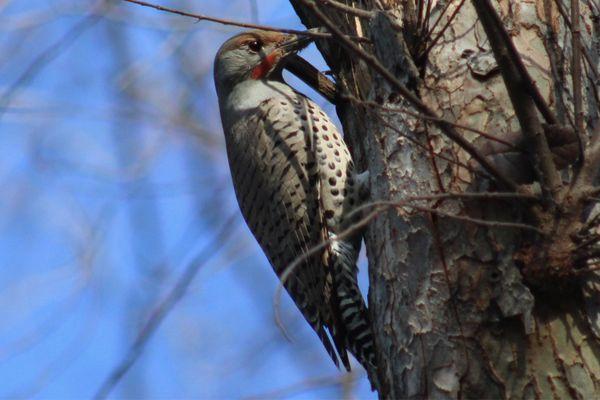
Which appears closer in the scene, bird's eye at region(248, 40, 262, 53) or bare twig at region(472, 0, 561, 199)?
bare twig at region(472, 0, 561, 199)

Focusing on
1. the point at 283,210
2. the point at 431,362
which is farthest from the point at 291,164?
the point at 431,362

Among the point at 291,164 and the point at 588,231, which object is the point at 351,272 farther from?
the point at 588,231

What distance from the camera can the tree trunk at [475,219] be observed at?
98.6 inches

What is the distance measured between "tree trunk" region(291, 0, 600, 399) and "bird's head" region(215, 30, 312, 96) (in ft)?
4.38

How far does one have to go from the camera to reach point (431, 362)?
2.74 m

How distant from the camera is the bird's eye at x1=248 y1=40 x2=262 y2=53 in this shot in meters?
4.91

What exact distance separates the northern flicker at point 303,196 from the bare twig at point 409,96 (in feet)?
5.45

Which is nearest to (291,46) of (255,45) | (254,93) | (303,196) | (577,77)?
(255,45)

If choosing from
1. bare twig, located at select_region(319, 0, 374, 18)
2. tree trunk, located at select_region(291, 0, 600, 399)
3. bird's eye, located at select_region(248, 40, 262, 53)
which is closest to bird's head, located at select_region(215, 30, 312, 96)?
bird's eye, located at select_region(248, 40, 262, 53)

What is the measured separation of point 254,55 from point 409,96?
8.90 feet

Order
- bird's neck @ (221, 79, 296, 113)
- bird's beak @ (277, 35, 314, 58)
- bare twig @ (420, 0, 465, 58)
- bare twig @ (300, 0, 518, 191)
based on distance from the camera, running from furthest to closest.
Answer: bird's beak @ (277, 35, 314, 58), bird's neck @ (221, 79, 296, 113), bare twig @ (420, 0, 465, 58), bare twig @ (300, 0, 518, 191)

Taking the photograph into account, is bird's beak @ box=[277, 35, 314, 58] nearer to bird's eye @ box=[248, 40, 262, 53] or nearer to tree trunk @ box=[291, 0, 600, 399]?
bird's eye @ box=[248, 40, 262, 53]

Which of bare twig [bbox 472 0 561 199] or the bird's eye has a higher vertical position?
the bird's eye

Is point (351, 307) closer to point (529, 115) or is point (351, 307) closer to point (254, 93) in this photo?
point (254, 93)
